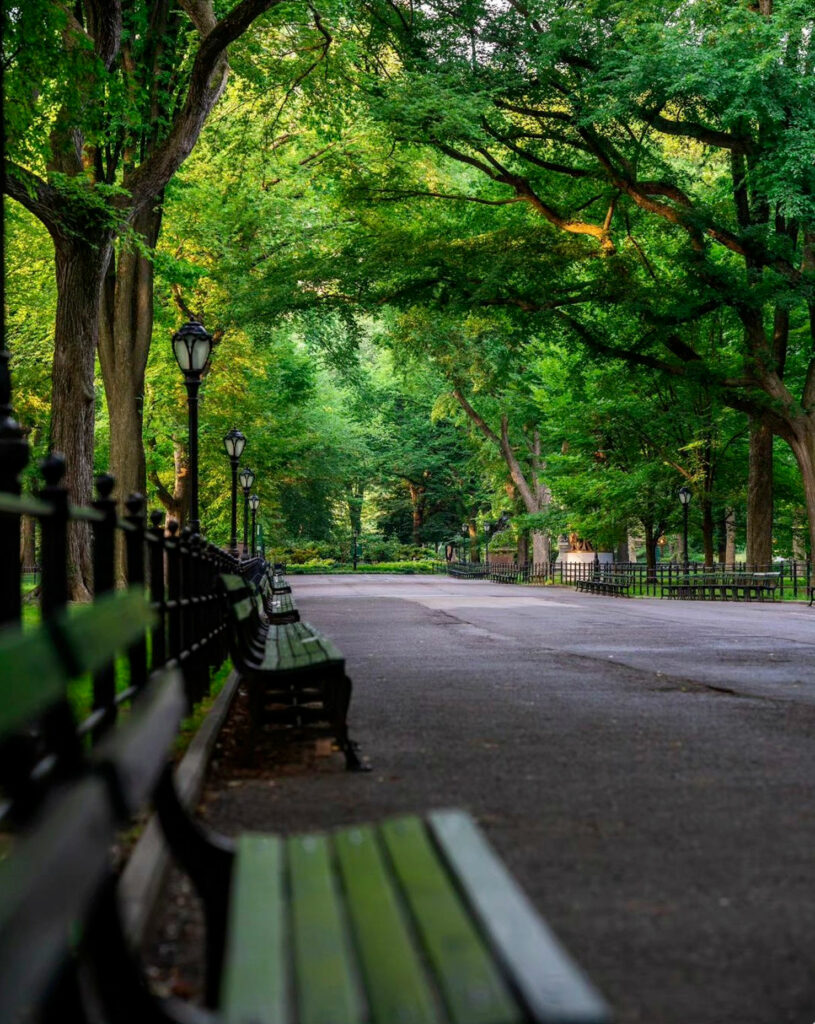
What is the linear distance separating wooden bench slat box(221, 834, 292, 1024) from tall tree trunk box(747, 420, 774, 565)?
30485 mm

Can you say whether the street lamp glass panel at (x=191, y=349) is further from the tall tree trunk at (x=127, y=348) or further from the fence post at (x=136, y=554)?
the fence post at (x=136, y=554)

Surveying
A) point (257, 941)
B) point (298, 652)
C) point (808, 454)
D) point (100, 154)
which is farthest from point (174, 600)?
point (808, 454)

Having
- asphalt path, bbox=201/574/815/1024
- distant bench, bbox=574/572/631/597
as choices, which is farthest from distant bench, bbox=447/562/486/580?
asphalt path, bbox=201/574/815/1024

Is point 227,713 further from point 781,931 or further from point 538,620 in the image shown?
point 538,620

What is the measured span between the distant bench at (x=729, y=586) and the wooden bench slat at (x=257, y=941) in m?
31.2

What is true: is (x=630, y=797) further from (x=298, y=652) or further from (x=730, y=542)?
(x=730, y=542)

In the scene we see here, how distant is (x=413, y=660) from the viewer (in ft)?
43.6

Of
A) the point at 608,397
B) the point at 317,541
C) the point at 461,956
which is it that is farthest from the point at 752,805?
the point at 317,541

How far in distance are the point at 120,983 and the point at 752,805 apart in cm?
413

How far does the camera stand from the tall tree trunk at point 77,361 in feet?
59.3

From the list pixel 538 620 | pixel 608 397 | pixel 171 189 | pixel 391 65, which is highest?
pixel 391 65

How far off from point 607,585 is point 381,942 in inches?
1378

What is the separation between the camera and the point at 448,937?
2.00 meters

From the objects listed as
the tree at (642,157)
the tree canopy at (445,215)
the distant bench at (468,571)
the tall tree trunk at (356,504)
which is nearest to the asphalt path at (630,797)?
the tree canopy at (445,215)
